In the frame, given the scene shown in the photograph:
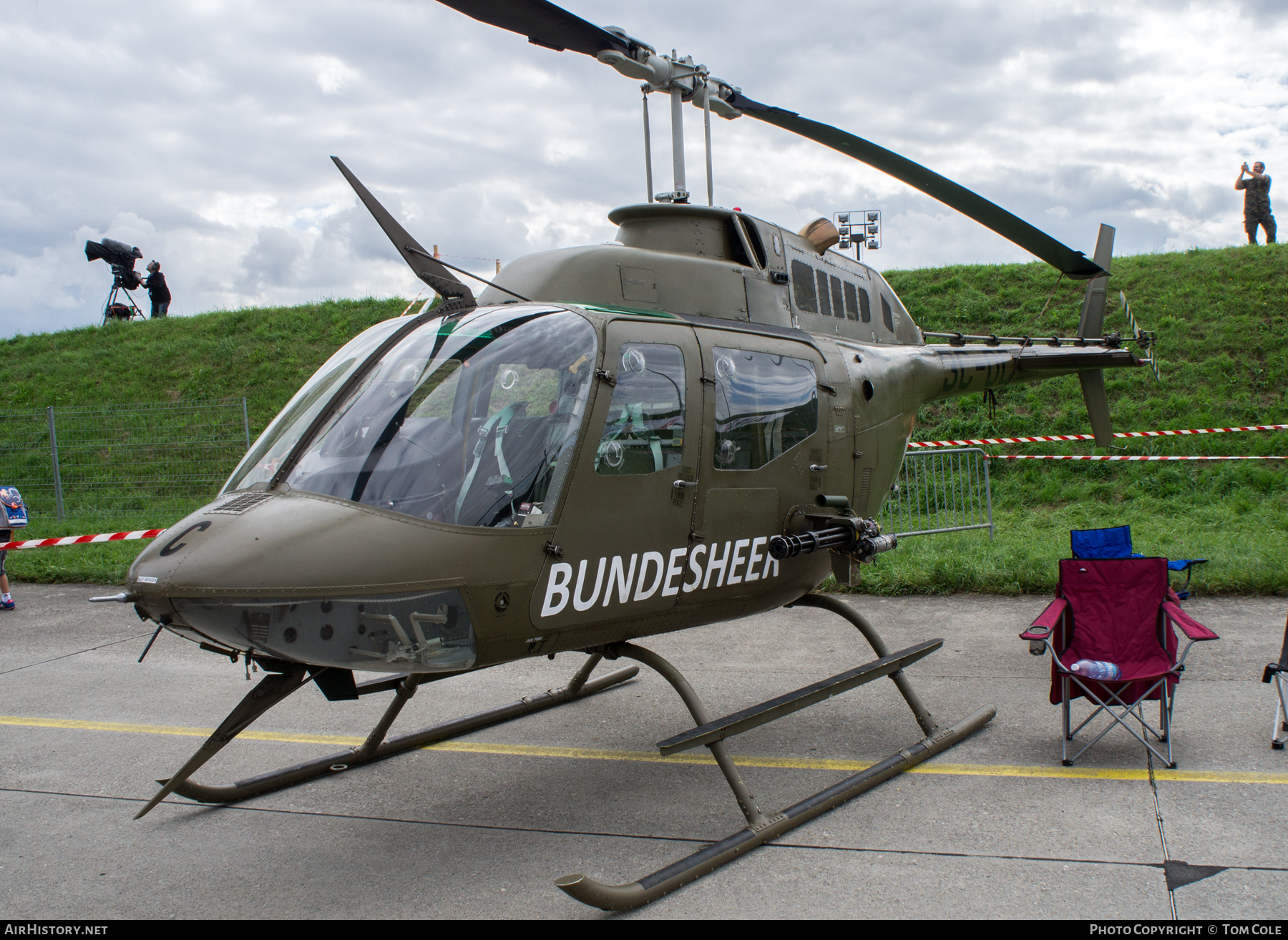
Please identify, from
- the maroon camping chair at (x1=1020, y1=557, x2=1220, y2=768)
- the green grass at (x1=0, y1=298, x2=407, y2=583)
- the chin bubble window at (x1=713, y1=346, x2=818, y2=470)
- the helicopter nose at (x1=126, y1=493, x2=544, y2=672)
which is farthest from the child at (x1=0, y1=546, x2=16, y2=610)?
the maroon camping chair at (x1=1020, y1=557, x2=1220, y2=768)

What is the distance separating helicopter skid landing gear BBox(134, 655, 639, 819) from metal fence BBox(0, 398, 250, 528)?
8.97 meters

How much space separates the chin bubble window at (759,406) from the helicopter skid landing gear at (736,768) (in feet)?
3.19

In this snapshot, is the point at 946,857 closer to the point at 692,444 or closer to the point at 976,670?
the point at 692,444

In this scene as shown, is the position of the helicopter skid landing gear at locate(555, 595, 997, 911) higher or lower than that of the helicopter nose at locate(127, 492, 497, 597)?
lower

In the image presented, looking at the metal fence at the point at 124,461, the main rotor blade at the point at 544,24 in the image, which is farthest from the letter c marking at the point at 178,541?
the metal fence at the point at 124,461

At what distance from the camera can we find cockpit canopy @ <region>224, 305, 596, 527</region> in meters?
3.20

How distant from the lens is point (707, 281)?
15.4 feet

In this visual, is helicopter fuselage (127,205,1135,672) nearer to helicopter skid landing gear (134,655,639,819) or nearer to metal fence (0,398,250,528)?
helicopter skid landing gear (134,655,639,819)

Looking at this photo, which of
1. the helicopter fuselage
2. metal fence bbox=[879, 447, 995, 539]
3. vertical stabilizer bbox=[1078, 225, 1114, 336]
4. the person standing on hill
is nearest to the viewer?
the helicopter fuselage

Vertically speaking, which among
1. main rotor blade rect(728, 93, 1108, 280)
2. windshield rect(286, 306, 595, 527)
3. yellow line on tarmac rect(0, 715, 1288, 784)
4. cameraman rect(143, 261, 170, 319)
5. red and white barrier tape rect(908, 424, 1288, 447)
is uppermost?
cameraman rect(143, 261, 170, 319)

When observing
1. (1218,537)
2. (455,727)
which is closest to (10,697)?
(455,727)

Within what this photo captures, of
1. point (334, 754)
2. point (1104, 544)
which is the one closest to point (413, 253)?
point (334, 754)

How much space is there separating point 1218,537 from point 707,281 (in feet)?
23.9

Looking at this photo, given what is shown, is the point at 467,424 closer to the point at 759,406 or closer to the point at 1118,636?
the point at 759,406
